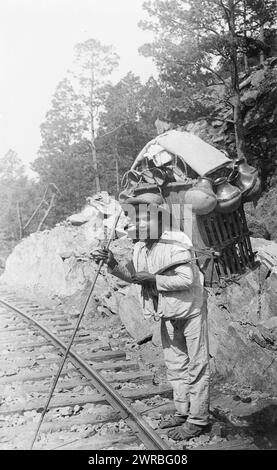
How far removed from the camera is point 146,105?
23.7 metres

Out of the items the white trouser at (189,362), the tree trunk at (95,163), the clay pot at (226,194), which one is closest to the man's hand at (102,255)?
the white trouser at (189,362)

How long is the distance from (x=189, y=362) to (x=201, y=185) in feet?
7.51

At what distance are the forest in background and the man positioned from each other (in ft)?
34.6

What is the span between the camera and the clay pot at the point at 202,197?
536 centimetres

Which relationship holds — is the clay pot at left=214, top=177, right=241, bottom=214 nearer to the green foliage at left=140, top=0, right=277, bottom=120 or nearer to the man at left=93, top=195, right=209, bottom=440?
the man at left=93, top=195, right=209, bottom=440

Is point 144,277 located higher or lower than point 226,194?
lower

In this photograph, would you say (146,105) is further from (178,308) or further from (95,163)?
(178,308)

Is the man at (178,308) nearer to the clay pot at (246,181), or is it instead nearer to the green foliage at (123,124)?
the clay pot at (246,181)

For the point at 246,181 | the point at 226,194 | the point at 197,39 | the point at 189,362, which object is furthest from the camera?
the point at 197,39

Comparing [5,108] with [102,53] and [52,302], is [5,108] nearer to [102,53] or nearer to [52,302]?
[52,302]

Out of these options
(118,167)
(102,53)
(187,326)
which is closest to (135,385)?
(187,326)

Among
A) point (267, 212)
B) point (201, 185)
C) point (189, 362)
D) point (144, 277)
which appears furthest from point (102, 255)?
point (267, 212)

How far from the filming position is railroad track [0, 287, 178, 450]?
12.5 ft
